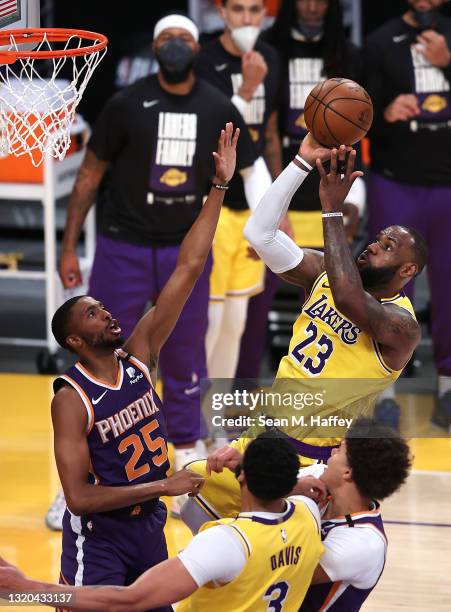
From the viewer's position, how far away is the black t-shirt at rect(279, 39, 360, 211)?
25.1 feet

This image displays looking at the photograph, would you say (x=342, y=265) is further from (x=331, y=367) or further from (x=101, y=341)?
(x=101, y=341)

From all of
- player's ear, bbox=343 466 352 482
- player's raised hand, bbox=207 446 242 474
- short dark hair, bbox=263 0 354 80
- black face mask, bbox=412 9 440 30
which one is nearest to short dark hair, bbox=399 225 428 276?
player's ear, bbox=343 466 352 482

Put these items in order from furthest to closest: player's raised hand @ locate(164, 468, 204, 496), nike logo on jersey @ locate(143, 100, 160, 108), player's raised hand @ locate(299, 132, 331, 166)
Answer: nike logo on jersey @ locate(143, 100, 160, 108)
player's raised hand @ locate(299, 132, 331, 166)
player's raised hand @ locate(164, 468, 204, 496)

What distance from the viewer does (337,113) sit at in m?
4.88

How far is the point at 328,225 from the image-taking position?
453 cm

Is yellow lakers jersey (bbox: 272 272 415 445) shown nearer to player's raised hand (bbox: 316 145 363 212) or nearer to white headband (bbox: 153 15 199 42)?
player's raised hand (bbox: 316 145 363 212)

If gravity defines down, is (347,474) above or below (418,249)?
below

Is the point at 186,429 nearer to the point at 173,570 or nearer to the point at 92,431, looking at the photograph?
the point at 92,431

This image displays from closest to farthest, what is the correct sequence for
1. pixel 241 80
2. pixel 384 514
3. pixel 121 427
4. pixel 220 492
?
pixel 121 427 < pixel 220 492 < pixel 384 514 < pixel 241 80

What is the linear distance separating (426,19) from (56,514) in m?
3.57

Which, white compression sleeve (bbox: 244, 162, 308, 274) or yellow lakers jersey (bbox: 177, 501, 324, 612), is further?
white compression sleeve (bbox: 244, 162, 308, 274)

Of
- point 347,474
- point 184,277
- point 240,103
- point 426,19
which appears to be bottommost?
point 347,474

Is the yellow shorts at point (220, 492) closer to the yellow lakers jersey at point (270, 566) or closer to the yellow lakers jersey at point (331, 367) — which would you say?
the yellow lakers jersey at point (331, 367)

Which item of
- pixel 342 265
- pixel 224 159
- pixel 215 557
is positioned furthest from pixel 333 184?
pixel 215 557
